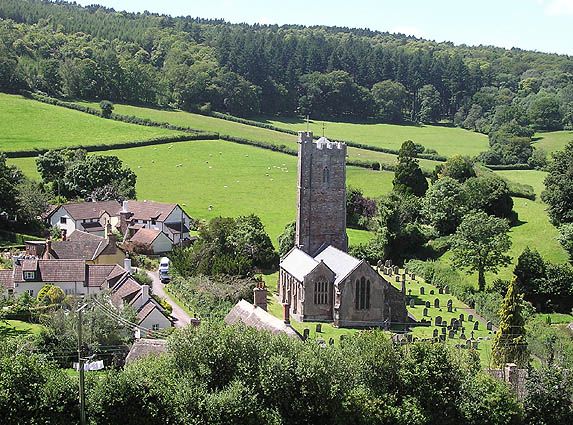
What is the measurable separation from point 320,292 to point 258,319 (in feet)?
28.5

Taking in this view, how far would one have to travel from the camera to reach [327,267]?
47781 mm

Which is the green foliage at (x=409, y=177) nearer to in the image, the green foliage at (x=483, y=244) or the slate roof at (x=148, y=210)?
the green foliage at (x=483, y=244)

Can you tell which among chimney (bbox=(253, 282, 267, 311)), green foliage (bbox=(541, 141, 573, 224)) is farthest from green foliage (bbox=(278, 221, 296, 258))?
green foliage (bbox=(541, 141, 573, 224))

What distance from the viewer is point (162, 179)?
273 ft

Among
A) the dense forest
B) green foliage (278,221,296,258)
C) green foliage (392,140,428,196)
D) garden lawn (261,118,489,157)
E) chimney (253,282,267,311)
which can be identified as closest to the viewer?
chimney (253,282,267,311)

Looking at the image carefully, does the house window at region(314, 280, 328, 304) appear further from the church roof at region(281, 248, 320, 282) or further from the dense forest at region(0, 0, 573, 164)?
the dense forest at region(0, 0, 573, 164)

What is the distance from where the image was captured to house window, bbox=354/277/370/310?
4684 centimetres

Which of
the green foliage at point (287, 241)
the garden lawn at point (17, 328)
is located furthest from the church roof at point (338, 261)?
the garden lawn at point (17, 328)

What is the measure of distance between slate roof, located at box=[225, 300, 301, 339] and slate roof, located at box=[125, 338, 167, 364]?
3719 millimetres

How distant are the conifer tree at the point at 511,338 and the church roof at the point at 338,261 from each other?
32.9ft

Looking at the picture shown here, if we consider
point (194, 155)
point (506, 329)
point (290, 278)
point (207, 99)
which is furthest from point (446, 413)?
point (207, 99)

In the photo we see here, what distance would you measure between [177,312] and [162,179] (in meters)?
36.8

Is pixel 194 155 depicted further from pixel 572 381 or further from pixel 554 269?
pixel 572 381

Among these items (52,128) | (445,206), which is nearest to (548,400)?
(445,206)
